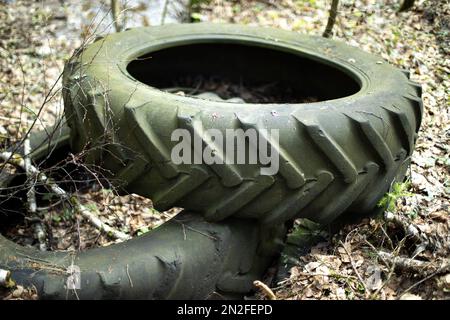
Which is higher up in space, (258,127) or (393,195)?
(258,127)

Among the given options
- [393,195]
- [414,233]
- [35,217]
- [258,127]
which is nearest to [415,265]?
[414,233]

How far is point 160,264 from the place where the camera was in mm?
2713

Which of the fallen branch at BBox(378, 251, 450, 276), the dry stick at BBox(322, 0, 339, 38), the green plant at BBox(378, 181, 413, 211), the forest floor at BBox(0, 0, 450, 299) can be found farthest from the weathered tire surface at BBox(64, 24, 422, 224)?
the dry stick at BBox(322, 0, 339, 38)

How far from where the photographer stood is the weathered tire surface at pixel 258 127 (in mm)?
2760

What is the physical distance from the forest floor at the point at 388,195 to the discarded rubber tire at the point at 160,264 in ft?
0.48

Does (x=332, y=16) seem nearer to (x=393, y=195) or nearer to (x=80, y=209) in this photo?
(x=393, y=195)

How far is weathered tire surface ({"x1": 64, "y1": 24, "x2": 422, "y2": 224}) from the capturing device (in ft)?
9.05

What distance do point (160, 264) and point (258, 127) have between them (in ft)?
2.81

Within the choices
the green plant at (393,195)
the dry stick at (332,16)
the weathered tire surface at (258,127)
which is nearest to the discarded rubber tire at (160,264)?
the weathered tire surface at (258,127)

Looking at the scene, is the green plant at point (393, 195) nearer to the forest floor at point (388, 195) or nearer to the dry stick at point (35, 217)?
the forest floor at point (388, 195)

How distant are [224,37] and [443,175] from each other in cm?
198

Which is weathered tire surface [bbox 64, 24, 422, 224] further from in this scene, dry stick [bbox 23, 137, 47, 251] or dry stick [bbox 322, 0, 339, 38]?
dry stick [bbox 322, 0, 339, 38]
